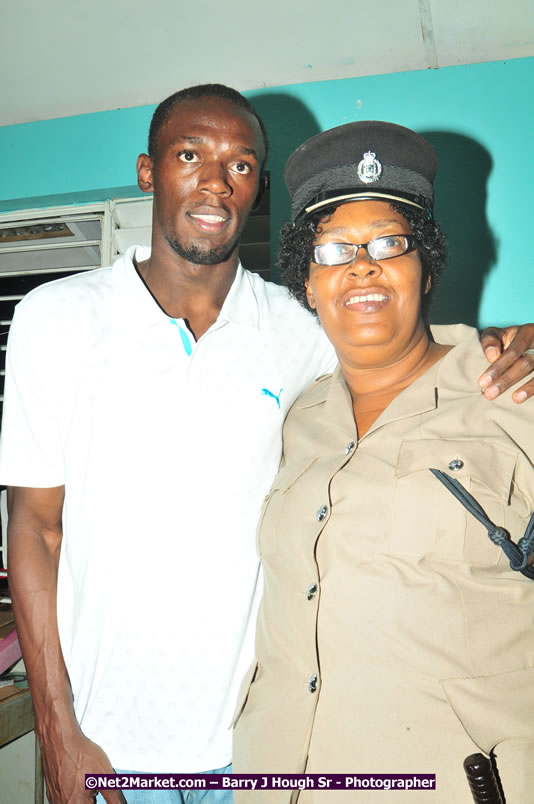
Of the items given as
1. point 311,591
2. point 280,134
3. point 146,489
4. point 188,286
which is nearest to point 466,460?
point 311,591

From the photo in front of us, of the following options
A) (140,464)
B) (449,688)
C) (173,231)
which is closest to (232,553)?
(140,464)

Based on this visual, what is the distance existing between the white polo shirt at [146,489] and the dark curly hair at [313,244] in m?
0.28

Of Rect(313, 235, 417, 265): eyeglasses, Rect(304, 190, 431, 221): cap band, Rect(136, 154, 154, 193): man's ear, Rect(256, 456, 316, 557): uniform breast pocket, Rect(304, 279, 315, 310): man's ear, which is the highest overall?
Rect(136, 154, 154, 193): man's ear

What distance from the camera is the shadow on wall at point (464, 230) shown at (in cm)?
A: 261

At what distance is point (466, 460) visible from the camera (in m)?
1.29

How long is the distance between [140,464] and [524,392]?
1.00 metres

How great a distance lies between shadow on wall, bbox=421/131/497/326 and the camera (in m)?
2.61

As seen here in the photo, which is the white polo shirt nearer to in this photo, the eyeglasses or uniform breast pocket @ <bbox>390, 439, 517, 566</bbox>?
the eyeglasses

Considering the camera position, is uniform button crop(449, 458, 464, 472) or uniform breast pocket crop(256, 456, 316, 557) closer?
uniform button crop(449, 458, 464, 472)

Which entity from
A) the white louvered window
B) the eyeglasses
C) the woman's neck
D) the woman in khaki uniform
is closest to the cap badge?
the woman in khaki uniform

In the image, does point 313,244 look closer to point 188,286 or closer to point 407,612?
point 188,286

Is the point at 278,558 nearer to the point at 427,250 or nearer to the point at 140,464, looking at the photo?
the point at 140,464

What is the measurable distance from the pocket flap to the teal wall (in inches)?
56.8

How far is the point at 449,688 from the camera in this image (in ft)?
3.91
